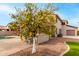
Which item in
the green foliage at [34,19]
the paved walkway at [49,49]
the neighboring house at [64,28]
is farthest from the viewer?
the neighboring house at [64,28]

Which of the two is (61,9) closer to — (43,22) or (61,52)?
(43,22)

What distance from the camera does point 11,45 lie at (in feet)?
21.3

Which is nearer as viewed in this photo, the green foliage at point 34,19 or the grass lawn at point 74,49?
the green foliage at point 34,19

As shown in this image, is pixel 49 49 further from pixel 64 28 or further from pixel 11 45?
pixel 11 45

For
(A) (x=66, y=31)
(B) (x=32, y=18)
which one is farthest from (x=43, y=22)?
(A) (x=66, y=31)

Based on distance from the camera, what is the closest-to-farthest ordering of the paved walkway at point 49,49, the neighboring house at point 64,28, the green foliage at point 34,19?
the green foliage at point 34,19, the paved walkway at point 49,49, the neighboring house at point 64,28

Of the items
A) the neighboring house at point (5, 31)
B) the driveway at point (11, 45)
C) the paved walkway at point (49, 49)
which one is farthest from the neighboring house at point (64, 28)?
the neighboring house at point (5, 31)

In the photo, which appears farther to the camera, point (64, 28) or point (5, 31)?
point (64, 28)

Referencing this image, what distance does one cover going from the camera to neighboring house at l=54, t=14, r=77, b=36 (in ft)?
21.5

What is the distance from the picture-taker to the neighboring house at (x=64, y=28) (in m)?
6.57

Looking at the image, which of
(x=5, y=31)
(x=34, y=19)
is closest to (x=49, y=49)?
(x=34, y=19)

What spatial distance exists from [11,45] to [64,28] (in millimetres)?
1202

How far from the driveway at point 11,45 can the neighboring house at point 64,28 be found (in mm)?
798

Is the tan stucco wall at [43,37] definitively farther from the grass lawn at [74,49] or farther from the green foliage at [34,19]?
the grass lawn at [74,49]
